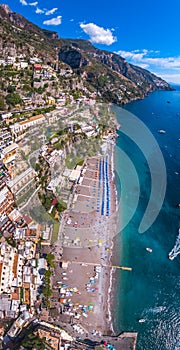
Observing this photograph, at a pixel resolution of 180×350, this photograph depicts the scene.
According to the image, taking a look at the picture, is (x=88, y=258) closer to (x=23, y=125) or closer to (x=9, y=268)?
(x=9, y=268)

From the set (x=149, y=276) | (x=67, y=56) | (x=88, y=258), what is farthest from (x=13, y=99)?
(x=67, y=56)

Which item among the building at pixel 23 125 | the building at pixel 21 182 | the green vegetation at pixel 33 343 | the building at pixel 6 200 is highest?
the building at pixel 23 125

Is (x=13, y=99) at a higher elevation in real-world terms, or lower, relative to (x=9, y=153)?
higher

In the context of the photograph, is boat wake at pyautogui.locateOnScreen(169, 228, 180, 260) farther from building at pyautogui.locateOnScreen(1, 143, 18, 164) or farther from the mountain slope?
the mountain slope

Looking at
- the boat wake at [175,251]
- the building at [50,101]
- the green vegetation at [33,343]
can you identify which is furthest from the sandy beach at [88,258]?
the building at [50,101]

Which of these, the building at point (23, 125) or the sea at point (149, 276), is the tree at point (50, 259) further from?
the building at point (23, 125)

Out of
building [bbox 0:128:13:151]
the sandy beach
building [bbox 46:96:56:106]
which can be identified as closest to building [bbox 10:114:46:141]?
building [bbox 0:128:13:151]

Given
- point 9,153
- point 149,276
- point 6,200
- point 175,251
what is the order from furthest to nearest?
1. point 9,153
2. point 175,251
3. point 6,200
4. point 149,276

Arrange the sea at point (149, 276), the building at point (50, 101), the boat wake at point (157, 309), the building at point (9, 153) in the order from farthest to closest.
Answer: the building at point (50, 101)
the building at point (9, 153)
the boat wake at point (157, 309)
the sea at point (149, 276)

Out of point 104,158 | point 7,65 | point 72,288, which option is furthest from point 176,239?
point 7,65
